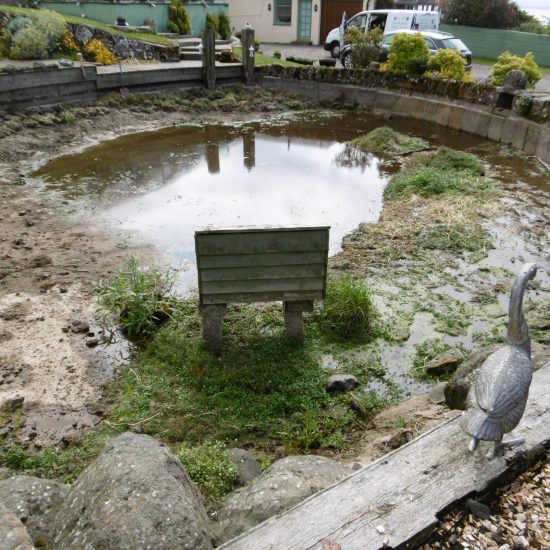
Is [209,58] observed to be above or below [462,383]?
above

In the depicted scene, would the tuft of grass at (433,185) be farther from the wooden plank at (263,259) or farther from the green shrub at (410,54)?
the green shrub at (410,54)

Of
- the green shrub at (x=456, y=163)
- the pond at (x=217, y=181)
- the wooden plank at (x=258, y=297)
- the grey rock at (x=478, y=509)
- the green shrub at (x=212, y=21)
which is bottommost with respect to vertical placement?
the pond at (x=217, y=181)

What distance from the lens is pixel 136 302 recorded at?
21.4 feet

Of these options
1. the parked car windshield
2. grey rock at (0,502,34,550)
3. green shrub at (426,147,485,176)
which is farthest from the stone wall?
grey rock at (0,502,34,550)

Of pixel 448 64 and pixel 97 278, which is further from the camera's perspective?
pixel 448 64

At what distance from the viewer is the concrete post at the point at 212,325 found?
579 centimetres

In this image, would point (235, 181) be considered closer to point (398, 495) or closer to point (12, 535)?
point (398, 495)

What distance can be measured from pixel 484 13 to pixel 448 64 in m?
16.4

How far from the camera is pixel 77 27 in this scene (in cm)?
1942

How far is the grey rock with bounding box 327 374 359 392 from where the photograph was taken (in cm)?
544

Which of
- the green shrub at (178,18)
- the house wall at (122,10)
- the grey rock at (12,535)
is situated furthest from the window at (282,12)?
the grey rock at (12,535)

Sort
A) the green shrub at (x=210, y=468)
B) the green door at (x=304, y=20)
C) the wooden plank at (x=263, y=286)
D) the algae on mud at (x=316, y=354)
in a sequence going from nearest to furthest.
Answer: the green shrub at (x=210, y=468) < the algae on mud at (x=316, y=354) < the wooden plank at (x=263, y=286) < the green door at (x=304, y=20)

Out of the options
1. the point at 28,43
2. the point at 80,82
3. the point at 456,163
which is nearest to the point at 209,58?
the point at 80,82

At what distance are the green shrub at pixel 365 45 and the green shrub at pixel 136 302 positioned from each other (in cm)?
1579
